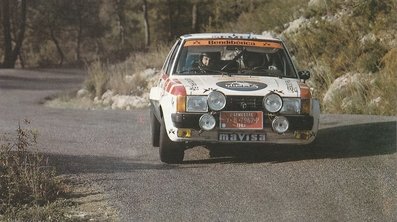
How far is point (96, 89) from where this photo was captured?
19922 millimetres

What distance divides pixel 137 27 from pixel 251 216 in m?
59.4

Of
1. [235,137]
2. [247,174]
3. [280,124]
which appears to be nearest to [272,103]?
[280,124]

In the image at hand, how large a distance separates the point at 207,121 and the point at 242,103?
0.47 meters

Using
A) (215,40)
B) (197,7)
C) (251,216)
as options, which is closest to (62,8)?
(197,7)

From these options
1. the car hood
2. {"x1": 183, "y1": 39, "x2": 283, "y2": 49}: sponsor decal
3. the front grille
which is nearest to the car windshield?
{"x1": 183, "y1": 39, "x2": 283, "y2": 49}: sponsor decal

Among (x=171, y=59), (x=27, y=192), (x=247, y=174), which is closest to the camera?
(x=27, y=192)

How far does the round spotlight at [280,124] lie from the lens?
7.72 metres

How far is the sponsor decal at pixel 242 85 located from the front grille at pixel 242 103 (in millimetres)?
128

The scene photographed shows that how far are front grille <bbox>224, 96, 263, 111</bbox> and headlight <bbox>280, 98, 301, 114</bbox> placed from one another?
1.04ft

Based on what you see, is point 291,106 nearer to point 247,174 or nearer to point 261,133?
point 261,133

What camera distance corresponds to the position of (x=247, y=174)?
7492 millimetres

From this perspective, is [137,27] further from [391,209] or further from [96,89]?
[391,209]

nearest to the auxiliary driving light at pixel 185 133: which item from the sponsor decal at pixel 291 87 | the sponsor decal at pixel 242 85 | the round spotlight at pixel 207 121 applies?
the round spotlight at pixel 207 121

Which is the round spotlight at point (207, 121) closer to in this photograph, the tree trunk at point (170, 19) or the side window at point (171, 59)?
the side window at point (171, 59)
